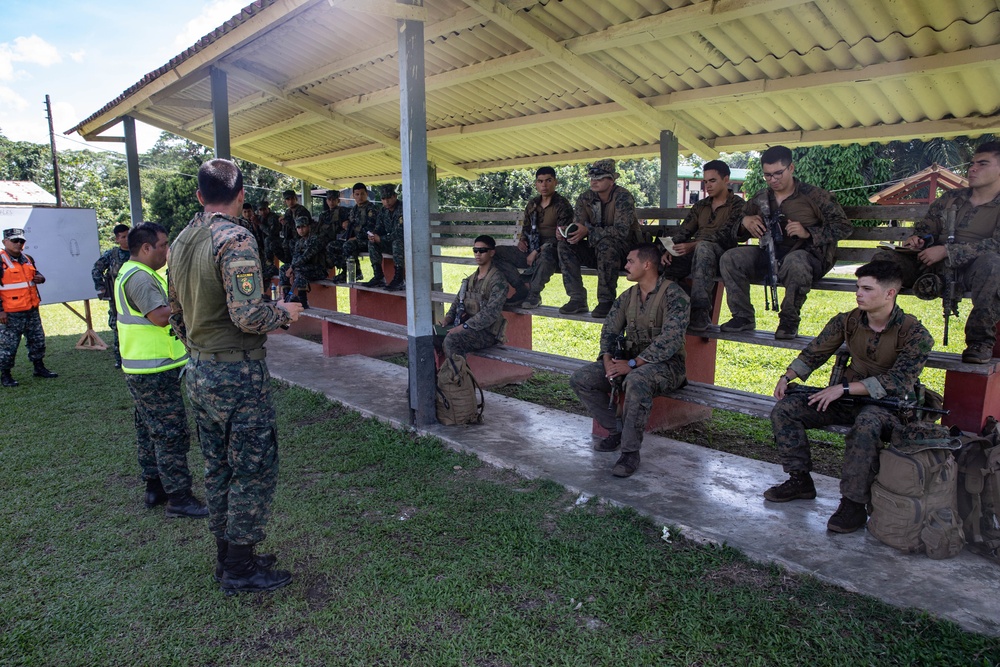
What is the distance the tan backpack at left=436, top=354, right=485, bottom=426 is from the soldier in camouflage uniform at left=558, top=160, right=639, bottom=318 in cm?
104

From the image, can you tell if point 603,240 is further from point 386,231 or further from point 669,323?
point 386,231

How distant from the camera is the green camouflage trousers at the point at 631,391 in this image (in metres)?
4.54

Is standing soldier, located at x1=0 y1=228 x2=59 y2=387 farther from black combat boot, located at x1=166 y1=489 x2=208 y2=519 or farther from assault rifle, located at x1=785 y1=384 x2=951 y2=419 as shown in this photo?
assault rifle, located at x1=785 y1=384 x2=951 y2=419

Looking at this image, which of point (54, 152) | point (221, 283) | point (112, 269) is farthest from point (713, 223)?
point (54, 152)

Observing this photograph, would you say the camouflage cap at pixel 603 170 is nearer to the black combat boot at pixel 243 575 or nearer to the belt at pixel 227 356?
the belt at pixel 227 356

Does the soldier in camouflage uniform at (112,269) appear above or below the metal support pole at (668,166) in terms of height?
below

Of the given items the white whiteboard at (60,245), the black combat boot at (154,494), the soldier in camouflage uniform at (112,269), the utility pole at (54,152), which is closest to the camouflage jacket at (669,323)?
the black combat boot at (154,494)

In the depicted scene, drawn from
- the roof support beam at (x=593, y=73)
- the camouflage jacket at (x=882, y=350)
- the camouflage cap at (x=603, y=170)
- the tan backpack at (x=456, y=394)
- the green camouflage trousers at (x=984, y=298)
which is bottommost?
the tan backpack at (x=456, y=394)

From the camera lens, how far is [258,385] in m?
3.31

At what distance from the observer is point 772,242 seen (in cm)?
464

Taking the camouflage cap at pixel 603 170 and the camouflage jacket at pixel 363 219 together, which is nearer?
the camouflage cap at pixel 603 170

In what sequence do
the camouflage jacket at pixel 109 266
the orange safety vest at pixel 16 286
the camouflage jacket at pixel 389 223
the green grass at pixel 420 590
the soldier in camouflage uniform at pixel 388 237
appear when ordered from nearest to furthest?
the green grass at pixel 420 590 → the orange safety vest at pixel 16 286 → the camouflage jacket at pixel 109 266 → the soldier in camouflage uniform at pixel 388 237 → the camouflage jacket at pixel 389 223

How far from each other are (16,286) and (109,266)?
0.99 meters

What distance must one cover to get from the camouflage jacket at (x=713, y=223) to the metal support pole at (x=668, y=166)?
2233 millimetres
